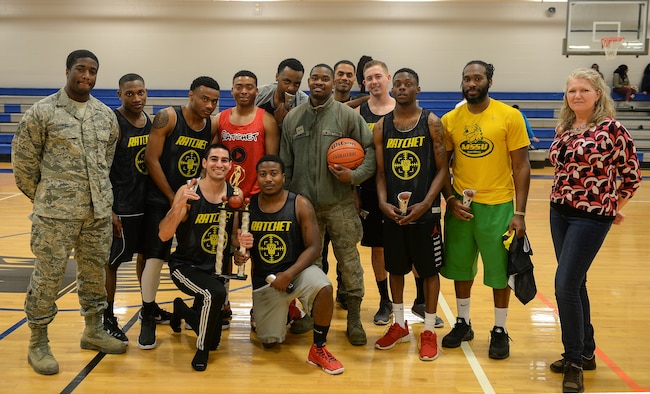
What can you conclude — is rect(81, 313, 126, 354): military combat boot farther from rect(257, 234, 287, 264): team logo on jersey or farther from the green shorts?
the green shorts

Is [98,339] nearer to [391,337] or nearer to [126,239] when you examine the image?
[126,239]

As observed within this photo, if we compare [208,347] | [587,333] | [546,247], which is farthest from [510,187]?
[546,247]

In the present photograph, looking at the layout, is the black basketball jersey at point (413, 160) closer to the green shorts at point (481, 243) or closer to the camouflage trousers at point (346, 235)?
the green shorts at point (481, 243)

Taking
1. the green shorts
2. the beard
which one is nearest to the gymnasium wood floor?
the green shorts

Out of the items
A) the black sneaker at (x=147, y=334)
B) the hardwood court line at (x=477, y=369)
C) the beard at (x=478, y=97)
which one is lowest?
the hardwood court line at (x=477, y=369)

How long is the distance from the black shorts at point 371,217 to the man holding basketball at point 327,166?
18.3 inches

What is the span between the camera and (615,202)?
3.68 meters

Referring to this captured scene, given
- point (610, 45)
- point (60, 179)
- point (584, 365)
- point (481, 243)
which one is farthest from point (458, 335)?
point (610, 45)

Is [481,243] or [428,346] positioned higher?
[481,243]

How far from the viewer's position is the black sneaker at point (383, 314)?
5098 millimetres

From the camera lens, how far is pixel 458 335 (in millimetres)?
4574

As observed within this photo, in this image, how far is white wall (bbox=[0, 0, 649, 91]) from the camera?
1722 centimetres

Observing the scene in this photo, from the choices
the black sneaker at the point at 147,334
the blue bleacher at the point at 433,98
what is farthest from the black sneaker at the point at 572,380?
the blue bleacher at the point at 433,98

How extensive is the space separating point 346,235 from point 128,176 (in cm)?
168
